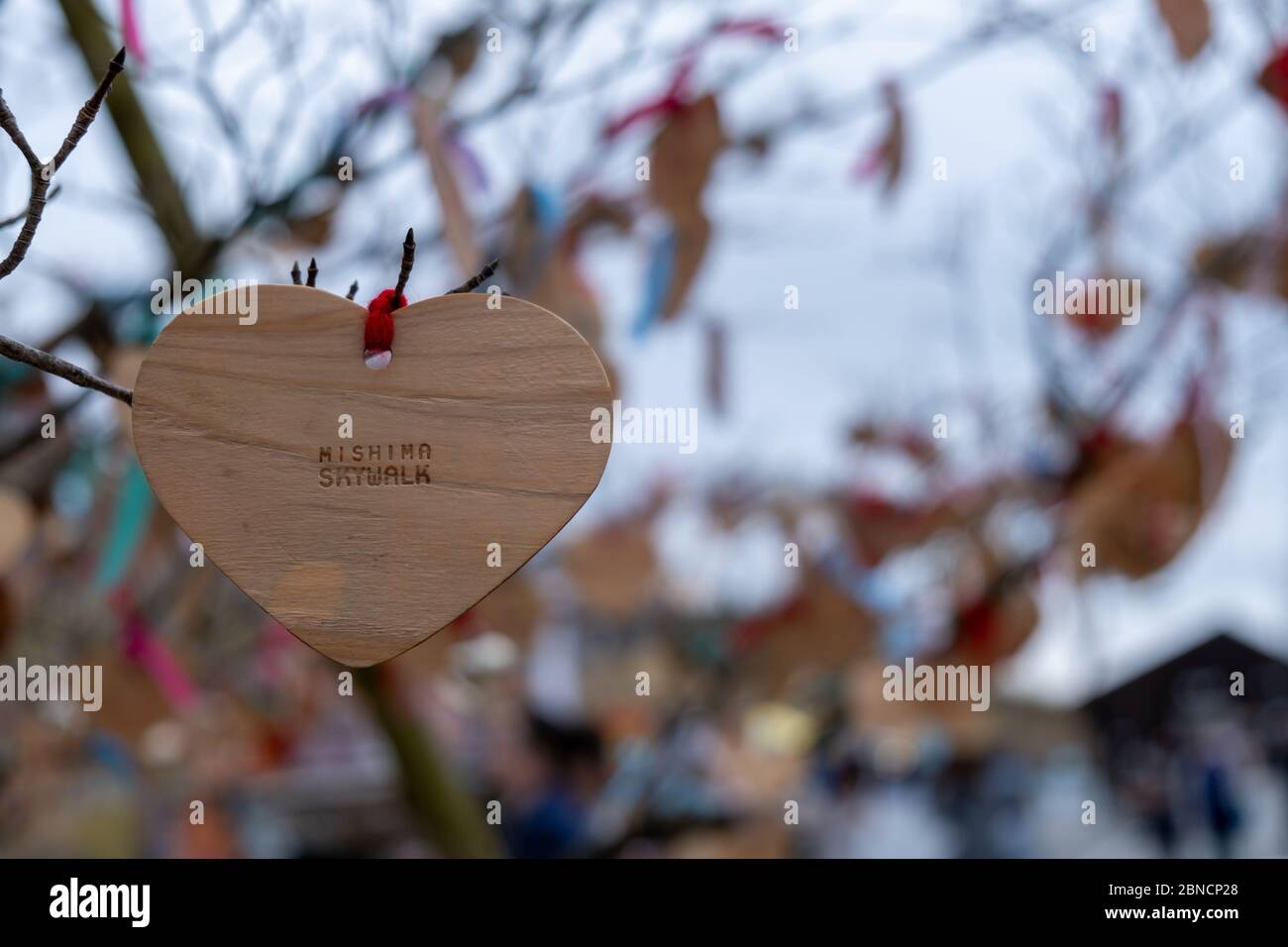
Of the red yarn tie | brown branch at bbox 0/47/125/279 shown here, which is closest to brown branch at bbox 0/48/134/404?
brown branch at bbox 0/47/125/279

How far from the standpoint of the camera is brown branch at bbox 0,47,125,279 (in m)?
0.49

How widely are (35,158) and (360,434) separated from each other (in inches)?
7.5

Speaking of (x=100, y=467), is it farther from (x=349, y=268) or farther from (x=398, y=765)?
(x=398, y=765)

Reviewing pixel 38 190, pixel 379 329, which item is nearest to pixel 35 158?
pixel 38 190

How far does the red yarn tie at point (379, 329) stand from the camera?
1.90 ft

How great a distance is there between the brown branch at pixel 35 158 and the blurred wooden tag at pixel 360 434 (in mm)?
85

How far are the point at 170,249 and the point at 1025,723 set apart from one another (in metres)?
4.87

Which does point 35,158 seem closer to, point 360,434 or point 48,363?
point 48,363

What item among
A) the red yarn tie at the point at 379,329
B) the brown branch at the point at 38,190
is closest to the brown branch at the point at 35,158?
the brown branch at the point at 38,190

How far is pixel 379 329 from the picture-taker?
58 cm

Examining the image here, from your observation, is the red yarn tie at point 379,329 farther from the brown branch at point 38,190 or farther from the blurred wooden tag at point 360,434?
the brown branch at point 38,190
